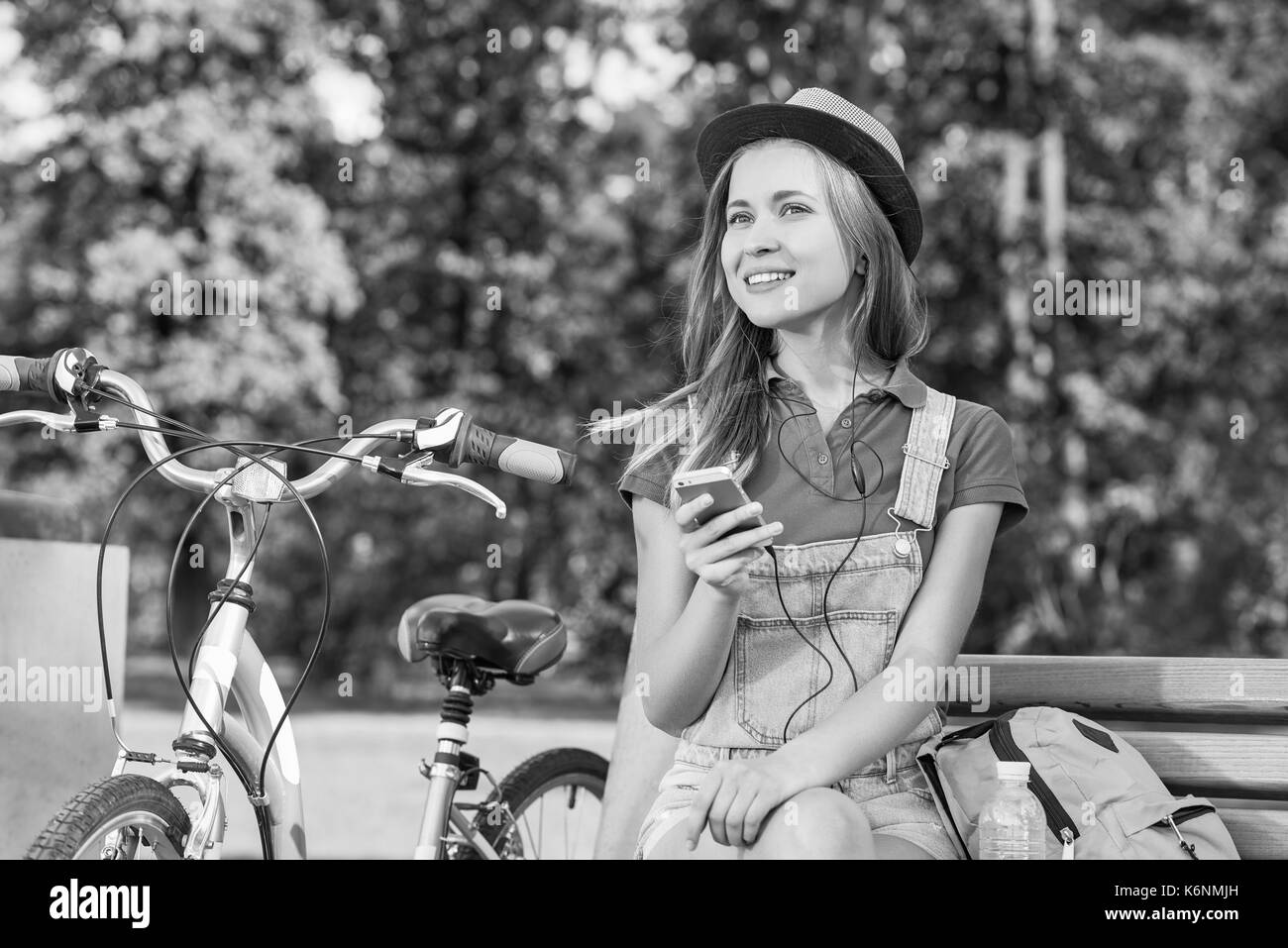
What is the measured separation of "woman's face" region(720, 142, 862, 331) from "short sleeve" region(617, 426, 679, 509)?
30 cm

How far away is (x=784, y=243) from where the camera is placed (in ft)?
8.55

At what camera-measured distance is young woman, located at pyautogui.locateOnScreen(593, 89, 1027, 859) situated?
233cm

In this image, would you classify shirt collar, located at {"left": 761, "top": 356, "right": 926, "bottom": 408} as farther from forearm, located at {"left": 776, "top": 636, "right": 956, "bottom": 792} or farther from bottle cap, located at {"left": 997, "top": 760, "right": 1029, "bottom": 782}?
bottle cap, located at {"left": 997, "top": 760, "right": 1029, "bottom": 782}

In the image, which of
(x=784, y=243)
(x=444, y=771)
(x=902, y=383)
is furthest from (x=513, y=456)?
(x=444, y=771)

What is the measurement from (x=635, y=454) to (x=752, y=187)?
0.52m

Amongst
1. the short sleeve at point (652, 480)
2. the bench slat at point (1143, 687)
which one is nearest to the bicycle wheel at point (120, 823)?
the short sleeve at point (652, 480)

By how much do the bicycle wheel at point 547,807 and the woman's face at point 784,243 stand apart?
138 cm

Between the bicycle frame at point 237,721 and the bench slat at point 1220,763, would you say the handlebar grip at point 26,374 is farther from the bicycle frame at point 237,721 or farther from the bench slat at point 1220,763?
the bench slat at point 1220,763

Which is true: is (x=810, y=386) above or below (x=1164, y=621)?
above

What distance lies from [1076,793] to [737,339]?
3.25ft

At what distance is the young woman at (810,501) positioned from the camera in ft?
7.63
